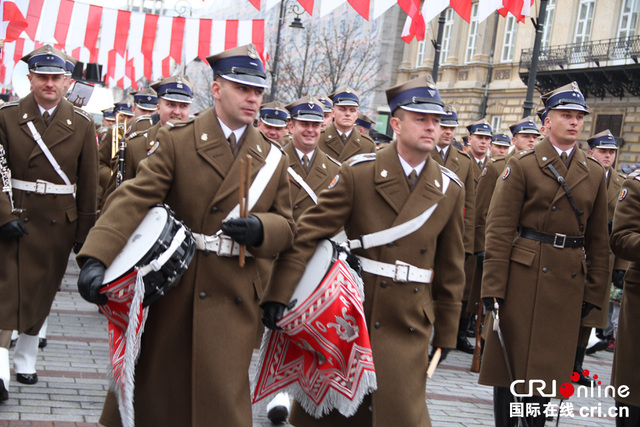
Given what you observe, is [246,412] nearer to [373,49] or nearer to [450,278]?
[450,278]

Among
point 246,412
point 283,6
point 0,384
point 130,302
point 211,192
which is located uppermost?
point 283,6

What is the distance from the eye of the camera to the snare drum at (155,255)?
4.52 m

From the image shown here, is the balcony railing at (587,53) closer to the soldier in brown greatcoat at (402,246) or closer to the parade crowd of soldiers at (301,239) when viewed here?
the parade crowd of soldiers at (301,239)

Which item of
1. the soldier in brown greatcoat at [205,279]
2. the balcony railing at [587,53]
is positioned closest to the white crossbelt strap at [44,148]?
the soldier in brown greatcoat at [205,279]

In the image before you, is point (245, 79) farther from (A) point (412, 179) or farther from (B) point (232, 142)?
(A) point (412, 179)

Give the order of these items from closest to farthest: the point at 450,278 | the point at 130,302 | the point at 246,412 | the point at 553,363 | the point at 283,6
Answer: the point at 130,302 → the point at 246,412 → the point at 450,278 → the point at 553,363 → the point at 283,6

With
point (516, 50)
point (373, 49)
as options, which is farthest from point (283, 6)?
point (373, 49)

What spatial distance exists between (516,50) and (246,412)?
3450cm

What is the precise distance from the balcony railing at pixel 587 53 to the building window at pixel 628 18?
0.34 meters

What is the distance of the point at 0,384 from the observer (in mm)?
6547

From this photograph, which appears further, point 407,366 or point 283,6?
point 283,6

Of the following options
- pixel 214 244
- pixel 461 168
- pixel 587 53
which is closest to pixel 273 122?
pixel 461 168

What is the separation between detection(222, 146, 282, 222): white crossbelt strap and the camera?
493 cm

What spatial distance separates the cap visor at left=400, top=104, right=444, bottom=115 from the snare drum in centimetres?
152
